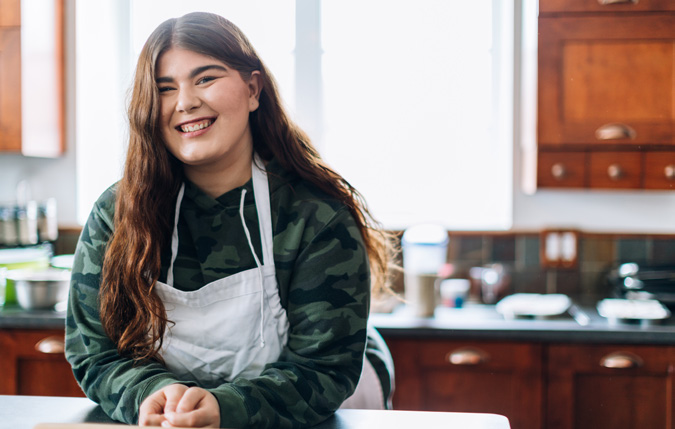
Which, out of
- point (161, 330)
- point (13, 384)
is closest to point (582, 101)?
point (161, 330)

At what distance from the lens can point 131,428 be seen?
34.4 inches

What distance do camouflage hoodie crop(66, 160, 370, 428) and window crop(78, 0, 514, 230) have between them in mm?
1501

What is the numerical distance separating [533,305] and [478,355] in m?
0.41

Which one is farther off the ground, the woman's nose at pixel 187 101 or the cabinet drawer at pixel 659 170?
the woman's nose at pixel 187 101

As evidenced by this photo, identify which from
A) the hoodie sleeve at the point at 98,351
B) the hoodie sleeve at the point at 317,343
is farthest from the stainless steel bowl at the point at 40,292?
the hoodie sleeve at the point at 317,343

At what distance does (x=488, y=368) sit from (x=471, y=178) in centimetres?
96

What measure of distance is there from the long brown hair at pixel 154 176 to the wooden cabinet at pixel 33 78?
1366 mm

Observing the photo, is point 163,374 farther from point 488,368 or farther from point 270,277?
point 488,368

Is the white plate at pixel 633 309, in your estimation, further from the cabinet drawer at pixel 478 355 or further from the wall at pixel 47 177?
the wall at pixel 47 177

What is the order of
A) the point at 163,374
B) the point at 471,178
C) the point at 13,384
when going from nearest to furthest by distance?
the point at 163,374, the point at 13,384, the point at 471,178

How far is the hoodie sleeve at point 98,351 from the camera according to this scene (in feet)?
3.72

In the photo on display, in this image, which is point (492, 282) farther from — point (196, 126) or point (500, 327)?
point (196, 126)

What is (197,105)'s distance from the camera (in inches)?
52.6

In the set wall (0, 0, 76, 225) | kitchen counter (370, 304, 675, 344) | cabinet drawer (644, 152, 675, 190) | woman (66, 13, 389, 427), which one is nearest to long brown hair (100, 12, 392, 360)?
woman (66, 13, 389, 427)
